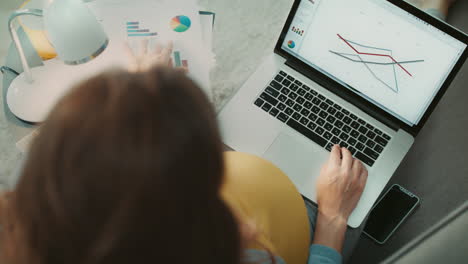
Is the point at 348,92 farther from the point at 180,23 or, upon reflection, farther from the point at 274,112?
the point at 180,23

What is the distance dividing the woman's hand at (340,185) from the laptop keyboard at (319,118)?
1.7 inches

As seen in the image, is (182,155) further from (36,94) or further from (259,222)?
(36,94)

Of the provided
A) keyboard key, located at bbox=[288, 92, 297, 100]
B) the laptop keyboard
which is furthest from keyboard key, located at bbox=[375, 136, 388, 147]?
keyboard key, located at bbox=[288, 92, 297, 100]

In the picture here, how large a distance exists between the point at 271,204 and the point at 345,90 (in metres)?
0.36

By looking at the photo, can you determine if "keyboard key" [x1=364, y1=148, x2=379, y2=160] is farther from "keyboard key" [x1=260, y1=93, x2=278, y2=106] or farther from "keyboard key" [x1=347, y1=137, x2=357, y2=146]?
"keyboard key" [x1=260, y1=93, x2=278, y2=106]

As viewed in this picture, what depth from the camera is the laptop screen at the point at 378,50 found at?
2.72 feet

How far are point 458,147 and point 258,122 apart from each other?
1.94 ft

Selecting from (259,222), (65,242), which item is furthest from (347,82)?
(65,242)

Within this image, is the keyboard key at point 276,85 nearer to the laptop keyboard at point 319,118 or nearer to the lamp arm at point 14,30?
the laptop keyboard at point 319,118

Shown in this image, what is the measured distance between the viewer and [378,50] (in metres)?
0.89

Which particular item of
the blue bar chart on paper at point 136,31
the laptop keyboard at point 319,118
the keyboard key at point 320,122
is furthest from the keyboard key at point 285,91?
the blue bar chart on paper at point 136,31

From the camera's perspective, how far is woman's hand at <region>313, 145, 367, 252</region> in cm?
84

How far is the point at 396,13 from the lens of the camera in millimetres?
832

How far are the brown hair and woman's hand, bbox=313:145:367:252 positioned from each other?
1.59 ft
